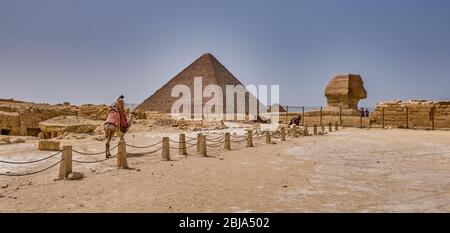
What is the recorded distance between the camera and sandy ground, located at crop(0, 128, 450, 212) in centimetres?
495

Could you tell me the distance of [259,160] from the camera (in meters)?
9.74

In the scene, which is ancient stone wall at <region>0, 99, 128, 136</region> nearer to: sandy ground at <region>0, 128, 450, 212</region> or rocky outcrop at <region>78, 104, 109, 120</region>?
rocky outcrop at <region>78, 104, 109, 120</region>

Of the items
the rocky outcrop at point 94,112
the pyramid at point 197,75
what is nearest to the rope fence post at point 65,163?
the rocky outcrop at point 94,112

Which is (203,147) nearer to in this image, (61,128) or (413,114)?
(61,128)

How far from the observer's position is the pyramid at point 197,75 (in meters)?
65.2

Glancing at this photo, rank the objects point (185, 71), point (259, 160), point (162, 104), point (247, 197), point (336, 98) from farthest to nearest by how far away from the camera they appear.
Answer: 1. point (185, 71)
2. point (162, 104)
3. point (336, 98)
4. point (259, 160)
5. point (247, 197)

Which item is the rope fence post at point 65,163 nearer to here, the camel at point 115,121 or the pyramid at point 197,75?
the camel at point 115,121

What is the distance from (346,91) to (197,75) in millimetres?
40597

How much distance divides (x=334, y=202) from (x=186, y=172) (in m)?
3.55

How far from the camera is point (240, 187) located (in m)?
6.25

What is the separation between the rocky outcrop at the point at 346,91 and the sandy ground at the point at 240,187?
82.5 ft

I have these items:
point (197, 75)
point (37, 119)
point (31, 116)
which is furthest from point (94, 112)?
point (197, 75)
